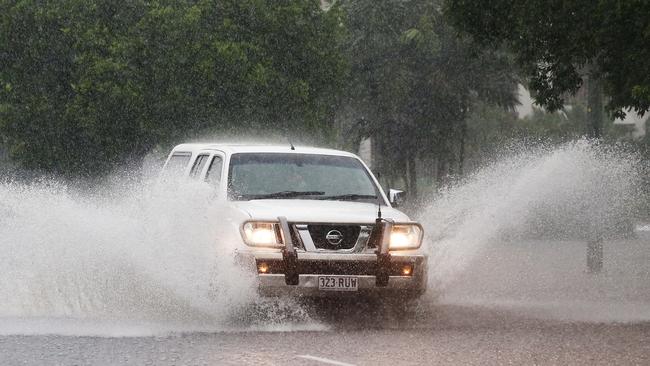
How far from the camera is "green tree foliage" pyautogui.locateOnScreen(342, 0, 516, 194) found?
46438mm

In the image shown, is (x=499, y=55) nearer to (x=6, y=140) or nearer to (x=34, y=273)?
(x=6, y=140)

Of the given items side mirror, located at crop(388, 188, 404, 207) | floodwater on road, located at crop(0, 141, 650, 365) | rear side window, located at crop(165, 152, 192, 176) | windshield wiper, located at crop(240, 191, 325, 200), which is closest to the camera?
floodwater on road, located at crop(0, 141, 650, 365)

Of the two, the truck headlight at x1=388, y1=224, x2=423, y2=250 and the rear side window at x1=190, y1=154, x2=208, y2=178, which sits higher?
the rear side window at x1=190, y1=154, x2=208, y2=178

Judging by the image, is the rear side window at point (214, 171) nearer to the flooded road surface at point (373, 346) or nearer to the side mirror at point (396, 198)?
the side mirror at point (396, 198)

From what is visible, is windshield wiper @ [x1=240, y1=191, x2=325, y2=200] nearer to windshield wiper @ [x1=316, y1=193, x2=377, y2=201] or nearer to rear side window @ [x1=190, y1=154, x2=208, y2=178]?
windshield wiper @ [x1=316, y1=193, x2=377, y2=201]

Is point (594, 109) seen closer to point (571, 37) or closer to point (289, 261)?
point (571, 37)

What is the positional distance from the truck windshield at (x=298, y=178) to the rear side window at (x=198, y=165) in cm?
80

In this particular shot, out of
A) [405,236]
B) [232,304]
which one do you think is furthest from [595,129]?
[232,304]

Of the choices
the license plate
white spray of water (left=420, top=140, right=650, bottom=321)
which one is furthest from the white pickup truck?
white spray of water (left=420, top=140, right=650, bottom=321)

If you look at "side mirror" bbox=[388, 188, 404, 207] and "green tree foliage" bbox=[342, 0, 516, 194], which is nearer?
"side mirror" bbox=[388, 188, 404, 207]

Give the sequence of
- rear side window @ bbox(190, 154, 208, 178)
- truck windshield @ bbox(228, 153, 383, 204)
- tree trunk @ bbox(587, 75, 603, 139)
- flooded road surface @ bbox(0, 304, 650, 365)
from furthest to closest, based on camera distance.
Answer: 1. tree trunk @ bbox(587, 75, 603, 139)
2. rear side window @ bbox(190, 154, 208, 178)
3. truck windshield @ bbox(228, 153, 383, 204)
4. flooded road surface @ bbox(0, 304, 650, 365)

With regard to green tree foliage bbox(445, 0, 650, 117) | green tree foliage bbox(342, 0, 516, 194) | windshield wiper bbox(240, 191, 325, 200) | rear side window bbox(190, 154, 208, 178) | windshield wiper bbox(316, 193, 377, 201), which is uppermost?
green tree foliage bbox(445, 0, 650, 117)

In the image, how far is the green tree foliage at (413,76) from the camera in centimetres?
4644

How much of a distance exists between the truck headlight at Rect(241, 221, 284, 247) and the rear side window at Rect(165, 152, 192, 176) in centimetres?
302
